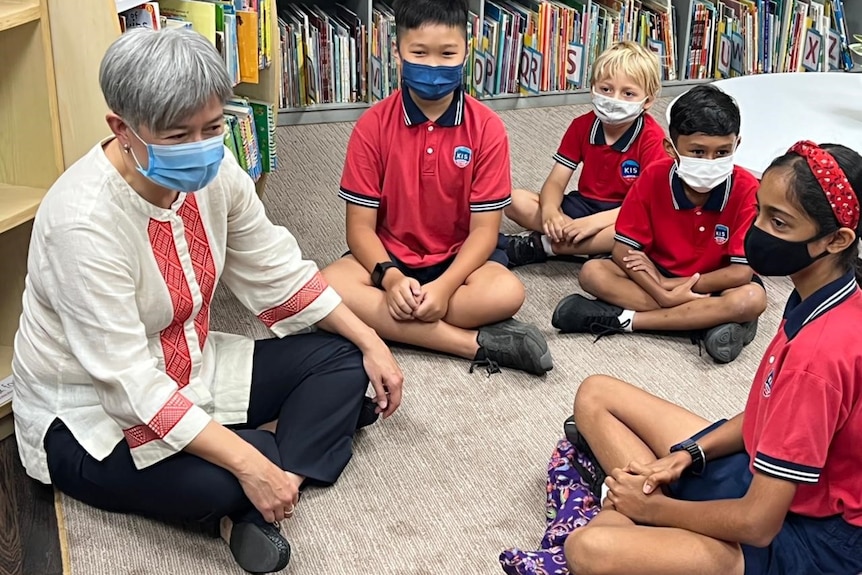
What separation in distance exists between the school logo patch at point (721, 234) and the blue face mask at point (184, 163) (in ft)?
4.05

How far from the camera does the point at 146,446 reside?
1605 millimetres

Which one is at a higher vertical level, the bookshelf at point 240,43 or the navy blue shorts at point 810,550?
the bookshelf at point 240,43

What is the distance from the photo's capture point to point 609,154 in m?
2.65

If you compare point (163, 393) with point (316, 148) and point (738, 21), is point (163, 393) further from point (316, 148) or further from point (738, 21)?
point (738, 21)

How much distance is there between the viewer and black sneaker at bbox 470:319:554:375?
7.21 ft

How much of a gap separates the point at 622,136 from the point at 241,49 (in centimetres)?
98

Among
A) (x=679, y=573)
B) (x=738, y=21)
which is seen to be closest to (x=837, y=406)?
(x=679, y=573)

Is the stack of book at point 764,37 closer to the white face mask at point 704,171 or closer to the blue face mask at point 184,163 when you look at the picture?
the white face mask at point 704,171

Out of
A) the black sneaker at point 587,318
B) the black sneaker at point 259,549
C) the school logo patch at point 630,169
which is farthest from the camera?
the school logo patch at point 630,169

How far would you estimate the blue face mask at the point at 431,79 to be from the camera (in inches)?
84.6

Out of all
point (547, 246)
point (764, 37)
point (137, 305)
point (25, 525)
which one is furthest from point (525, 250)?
point (764, 37)

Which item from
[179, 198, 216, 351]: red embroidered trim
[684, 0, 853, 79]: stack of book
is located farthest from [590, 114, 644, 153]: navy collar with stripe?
[684, 0, 853, 79]: stack of book

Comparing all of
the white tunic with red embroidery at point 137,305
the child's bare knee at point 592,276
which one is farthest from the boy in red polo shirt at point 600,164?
the white tunic with red embroidery at point 137,305

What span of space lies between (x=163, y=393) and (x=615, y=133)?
149 centimetres
